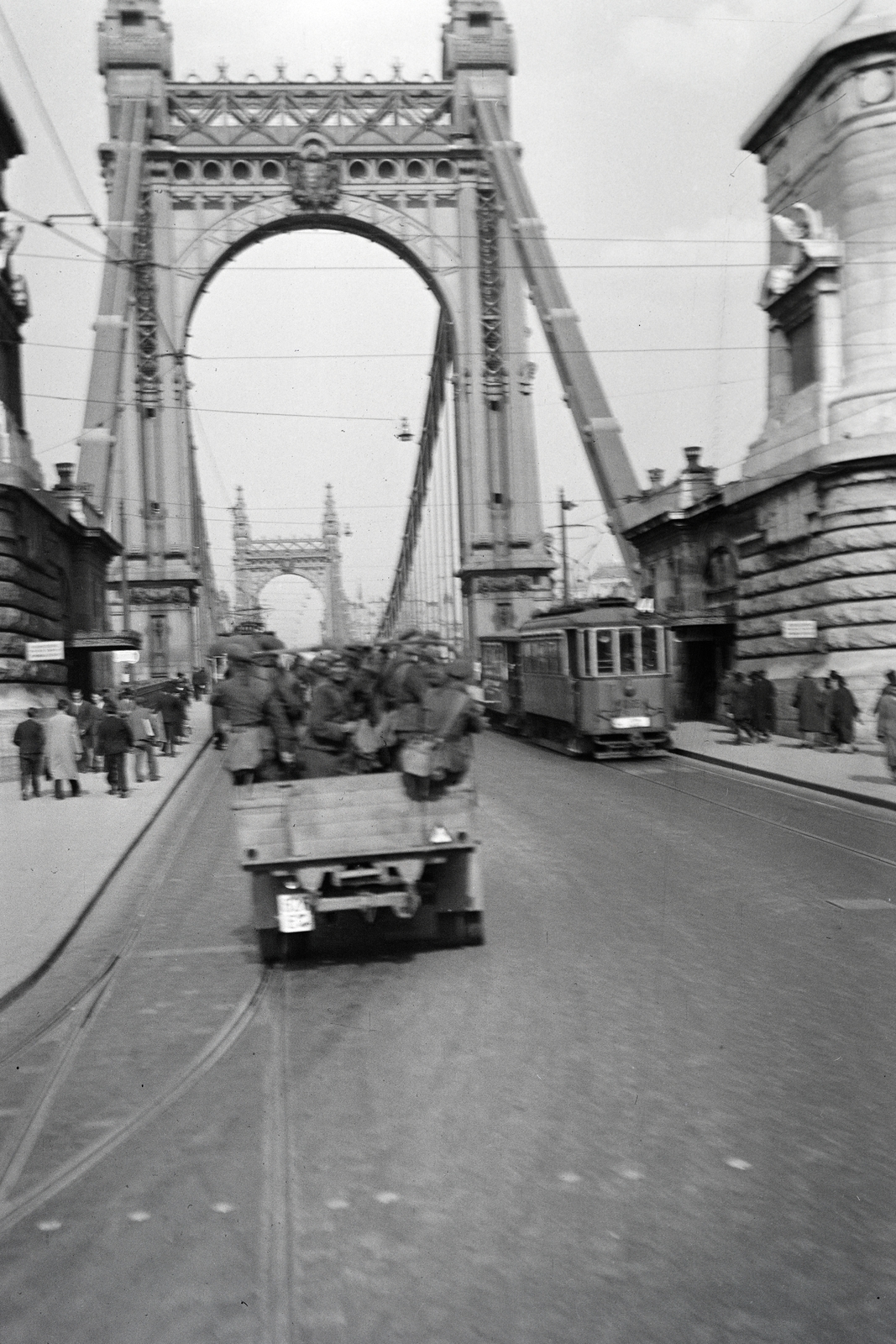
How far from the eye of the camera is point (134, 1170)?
4.57 m

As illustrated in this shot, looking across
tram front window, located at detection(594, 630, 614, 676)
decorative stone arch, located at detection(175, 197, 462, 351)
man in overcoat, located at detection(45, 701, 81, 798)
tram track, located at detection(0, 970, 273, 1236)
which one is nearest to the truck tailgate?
tram track, located at detection(0, 970, 273, 1236)

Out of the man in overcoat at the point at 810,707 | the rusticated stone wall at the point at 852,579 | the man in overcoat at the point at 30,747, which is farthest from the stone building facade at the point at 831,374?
the man in overcoat at the point at 30,747

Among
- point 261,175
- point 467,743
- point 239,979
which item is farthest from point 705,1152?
point 261,175

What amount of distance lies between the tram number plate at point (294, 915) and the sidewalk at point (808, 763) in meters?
8.47

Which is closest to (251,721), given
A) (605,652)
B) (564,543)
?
(605,652)

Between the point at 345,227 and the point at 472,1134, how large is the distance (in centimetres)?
5760

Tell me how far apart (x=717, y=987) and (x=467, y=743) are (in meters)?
2.31

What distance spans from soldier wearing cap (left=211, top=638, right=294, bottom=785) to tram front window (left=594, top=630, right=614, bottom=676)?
48.3 feet

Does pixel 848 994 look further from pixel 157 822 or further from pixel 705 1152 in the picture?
pixel 157 822

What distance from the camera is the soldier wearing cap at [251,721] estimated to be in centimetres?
837

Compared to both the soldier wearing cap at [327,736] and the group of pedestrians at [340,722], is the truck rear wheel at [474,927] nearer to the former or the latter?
the group of pedestrians at [340,722]

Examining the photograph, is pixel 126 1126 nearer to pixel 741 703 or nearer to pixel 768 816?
pixel 768 816

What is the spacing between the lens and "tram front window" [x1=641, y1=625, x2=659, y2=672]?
2320cm

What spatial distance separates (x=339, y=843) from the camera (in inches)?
297
